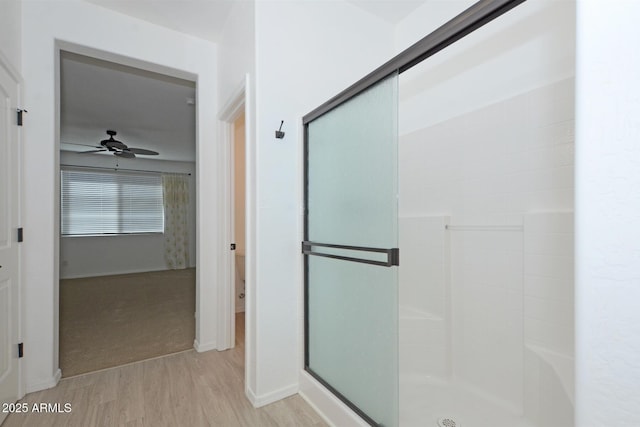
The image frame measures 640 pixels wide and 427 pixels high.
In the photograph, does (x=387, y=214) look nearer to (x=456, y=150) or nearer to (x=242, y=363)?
(x=456, y=150)

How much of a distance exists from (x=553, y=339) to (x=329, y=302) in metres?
1.14

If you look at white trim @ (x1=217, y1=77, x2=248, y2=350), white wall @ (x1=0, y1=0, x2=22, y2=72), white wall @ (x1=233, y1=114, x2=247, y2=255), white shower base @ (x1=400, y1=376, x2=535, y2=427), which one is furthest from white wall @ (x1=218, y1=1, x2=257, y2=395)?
white wall @ (x1=233, y1=114, x2=247, y2=255)

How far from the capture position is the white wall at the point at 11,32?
1774mm

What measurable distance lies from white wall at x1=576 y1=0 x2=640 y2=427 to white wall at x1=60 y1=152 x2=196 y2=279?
25.2 feet

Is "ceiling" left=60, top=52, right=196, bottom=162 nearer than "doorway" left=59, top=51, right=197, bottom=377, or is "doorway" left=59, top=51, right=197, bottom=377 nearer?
"doorway" left=59, top=51, right=197, bottom=377

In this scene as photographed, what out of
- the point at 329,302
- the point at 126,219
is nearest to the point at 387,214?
the point at 329,302

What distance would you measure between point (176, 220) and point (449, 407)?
Answer: 6.96m

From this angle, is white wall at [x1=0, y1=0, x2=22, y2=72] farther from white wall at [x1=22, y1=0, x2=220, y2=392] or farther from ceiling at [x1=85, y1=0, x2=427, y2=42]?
ceiling at [x1=85, y1=0, x2=427, y2=42]

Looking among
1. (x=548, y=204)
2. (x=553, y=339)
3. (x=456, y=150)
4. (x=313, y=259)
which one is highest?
(x=456, y=150)

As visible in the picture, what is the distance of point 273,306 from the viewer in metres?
1.93

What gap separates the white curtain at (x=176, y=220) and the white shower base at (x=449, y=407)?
6562 mm

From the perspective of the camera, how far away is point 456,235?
1.98 metres

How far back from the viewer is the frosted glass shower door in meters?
1.38

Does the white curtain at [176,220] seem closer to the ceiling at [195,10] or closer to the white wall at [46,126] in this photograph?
the white wall at [46,126]
